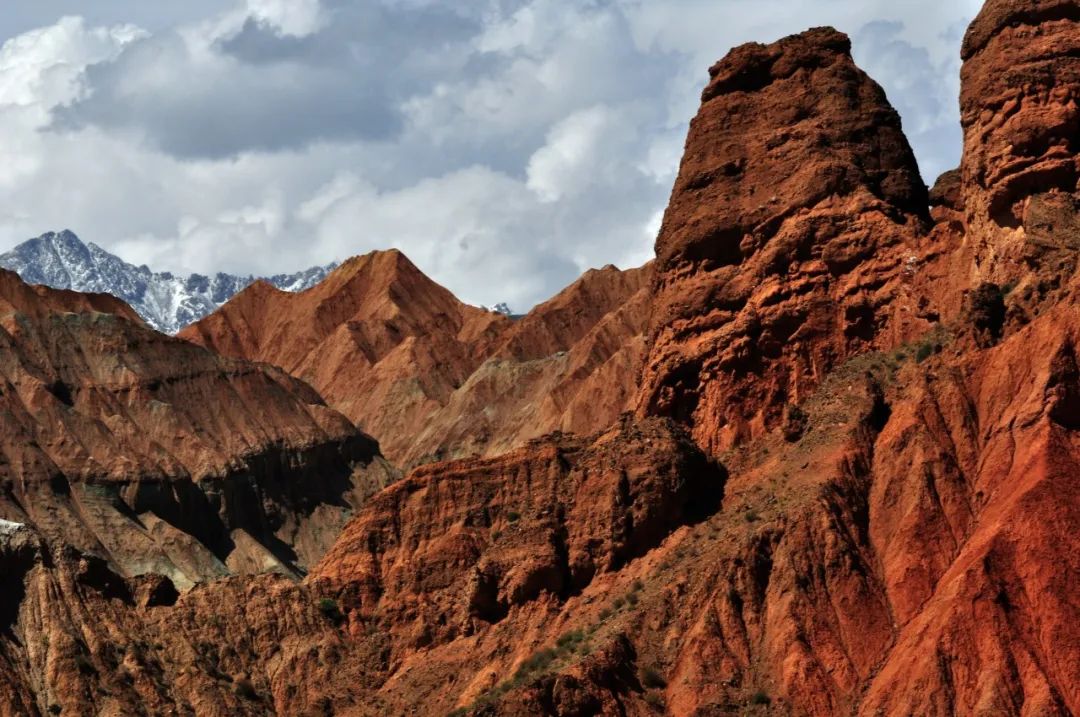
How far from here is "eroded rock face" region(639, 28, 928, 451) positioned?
88.7 metres

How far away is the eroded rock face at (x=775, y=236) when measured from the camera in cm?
8869

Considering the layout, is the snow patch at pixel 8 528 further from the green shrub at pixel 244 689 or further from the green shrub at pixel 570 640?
the green shrub at pixel 570 640

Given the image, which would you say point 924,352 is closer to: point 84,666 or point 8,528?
point 84,666

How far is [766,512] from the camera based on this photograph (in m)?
80.8

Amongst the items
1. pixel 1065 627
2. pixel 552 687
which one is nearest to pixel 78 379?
pixel 552 687

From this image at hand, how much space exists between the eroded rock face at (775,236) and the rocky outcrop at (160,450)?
1894 inches

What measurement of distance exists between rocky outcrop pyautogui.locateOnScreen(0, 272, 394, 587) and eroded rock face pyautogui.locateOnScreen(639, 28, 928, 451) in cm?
4810

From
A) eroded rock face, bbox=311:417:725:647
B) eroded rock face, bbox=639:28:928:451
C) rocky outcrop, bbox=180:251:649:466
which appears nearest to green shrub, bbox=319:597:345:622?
eroded rock face, bbox=311:417:725:647

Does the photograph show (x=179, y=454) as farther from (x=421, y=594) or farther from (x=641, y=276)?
(x=421, y=594)

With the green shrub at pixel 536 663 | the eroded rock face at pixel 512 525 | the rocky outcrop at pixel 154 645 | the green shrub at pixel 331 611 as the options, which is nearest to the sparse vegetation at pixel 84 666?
the rocky outcrop at pixel 154 645

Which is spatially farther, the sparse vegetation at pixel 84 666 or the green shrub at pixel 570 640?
the sparse vegetation at pixel 84 666

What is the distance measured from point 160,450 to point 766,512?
7711 centimetres

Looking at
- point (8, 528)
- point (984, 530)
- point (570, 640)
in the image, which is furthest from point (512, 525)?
point (8, 528)

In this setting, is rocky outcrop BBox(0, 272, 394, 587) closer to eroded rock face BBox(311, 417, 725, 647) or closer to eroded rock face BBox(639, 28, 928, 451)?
eroded rock face BBox(311, 417, 725, 647)
